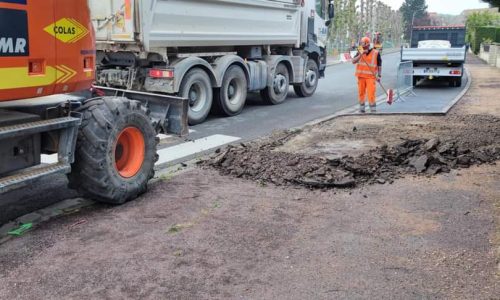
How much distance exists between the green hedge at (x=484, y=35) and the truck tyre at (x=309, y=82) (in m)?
30.5

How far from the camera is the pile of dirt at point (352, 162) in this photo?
20.2 ft

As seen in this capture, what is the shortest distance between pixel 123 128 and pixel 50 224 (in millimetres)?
1177

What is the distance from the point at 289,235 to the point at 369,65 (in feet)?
24.4

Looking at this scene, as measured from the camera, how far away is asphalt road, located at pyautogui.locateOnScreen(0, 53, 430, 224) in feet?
18.0

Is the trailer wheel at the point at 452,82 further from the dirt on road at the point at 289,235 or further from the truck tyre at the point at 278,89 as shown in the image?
the dirt on road at the point at 289,235

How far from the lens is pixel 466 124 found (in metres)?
9.76

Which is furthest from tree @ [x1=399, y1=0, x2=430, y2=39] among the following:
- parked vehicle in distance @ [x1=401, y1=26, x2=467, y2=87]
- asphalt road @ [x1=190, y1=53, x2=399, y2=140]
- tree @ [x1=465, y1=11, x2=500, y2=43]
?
asphalt road @ [x1=190, y1=53, x2=399, y2=140]

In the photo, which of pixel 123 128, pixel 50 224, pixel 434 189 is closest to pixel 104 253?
pixel 50 224

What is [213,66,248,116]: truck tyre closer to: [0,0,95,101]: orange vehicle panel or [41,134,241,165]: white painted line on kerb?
[41,134,241,165]: white painted line on kerb

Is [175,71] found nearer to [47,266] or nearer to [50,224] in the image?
[50,224]

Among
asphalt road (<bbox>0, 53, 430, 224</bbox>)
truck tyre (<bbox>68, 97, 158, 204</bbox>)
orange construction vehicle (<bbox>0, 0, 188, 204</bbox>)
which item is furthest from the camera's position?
asphalt road (<bbox>0, 53, 430, 224</bbox>)

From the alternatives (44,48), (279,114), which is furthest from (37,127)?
(279,114)

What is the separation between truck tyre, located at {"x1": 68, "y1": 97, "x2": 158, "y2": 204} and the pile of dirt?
50.8 inches

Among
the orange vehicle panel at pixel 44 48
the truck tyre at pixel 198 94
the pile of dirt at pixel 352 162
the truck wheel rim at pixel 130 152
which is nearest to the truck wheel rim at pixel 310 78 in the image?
the truck tyre at pixel 198 94
